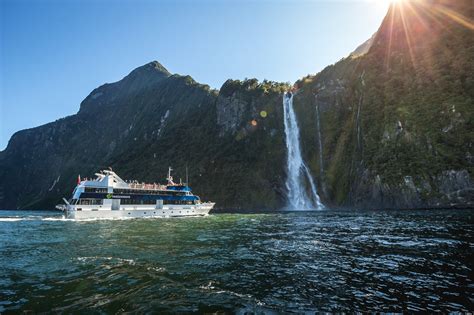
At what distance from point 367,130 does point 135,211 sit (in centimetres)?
6823

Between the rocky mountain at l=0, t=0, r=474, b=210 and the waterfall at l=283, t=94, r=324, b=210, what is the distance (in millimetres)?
2168

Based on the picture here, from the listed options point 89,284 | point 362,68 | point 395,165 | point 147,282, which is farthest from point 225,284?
point 362,68

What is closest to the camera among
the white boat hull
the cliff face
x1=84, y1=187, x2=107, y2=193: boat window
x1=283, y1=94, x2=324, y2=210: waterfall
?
the white boat hull

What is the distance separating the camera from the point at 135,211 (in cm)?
5928

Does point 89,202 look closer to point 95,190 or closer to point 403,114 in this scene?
point 95,190

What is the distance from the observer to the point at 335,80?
4286 inches

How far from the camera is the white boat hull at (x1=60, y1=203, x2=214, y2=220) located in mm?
53219

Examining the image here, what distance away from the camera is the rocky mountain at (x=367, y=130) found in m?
69.1

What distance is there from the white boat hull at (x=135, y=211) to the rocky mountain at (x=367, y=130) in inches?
1484

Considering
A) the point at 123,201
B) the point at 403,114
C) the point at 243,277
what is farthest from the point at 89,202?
the point at 403,114

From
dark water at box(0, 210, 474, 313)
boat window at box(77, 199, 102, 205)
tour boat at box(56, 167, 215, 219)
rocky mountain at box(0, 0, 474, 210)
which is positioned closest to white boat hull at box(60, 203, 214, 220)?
tour boat at box(56, 167, 215, 219)

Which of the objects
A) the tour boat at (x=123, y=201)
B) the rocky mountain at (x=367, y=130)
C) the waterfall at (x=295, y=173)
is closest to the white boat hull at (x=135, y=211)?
the tour boat at (x=123, y=201)

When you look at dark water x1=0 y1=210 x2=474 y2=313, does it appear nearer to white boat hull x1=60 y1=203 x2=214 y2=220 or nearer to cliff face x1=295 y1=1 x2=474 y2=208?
white boat hull x1=60 y1=203 x2=214 y2=220

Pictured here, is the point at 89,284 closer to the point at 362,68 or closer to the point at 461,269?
the point at 461,269
